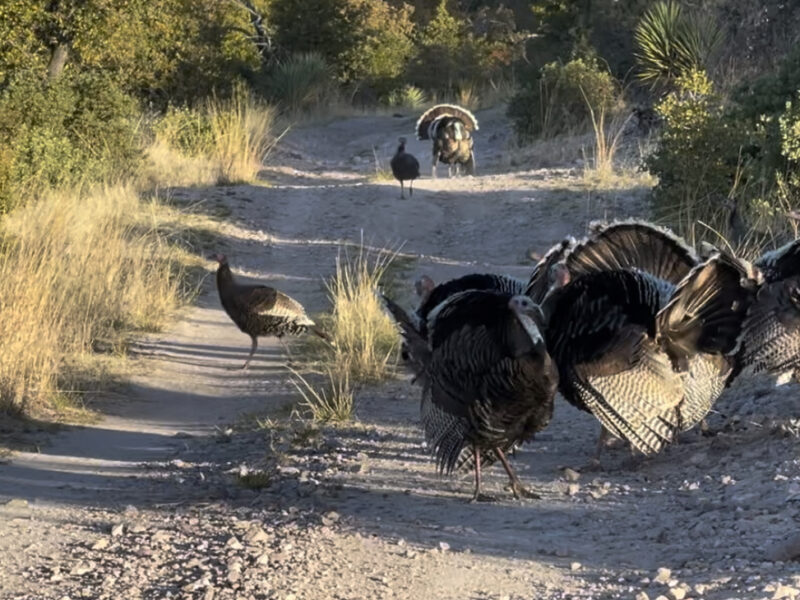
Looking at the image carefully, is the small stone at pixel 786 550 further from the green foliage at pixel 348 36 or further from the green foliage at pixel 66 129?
the green foliage at pixel 348 36

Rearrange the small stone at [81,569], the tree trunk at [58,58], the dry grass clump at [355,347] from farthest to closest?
the tree trunk at [58,58]
the dry grass clump at [355,347]
the small stone at [81,569]

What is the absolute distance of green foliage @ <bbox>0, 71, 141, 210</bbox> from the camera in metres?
14.1

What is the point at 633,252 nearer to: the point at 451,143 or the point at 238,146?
the point at 451,143

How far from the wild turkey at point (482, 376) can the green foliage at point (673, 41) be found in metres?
14.9

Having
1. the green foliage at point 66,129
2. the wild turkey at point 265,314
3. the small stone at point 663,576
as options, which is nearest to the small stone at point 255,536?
the small stone at point 663,576

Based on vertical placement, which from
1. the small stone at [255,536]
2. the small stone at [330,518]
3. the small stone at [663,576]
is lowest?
the small stone at [255,536]

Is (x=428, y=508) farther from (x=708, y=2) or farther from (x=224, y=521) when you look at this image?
(x=708, y=2)

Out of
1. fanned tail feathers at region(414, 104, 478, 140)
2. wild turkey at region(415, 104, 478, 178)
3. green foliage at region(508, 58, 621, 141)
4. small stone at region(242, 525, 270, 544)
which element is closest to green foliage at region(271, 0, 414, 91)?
green foliage at region(508, 58, 621, 141)

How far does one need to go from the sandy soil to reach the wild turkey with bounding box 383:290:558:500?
0.35 metres

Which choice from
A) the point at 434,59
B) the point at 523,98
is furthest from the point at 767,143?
the point at 434,59

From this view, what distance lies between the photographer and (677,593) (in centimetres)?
453

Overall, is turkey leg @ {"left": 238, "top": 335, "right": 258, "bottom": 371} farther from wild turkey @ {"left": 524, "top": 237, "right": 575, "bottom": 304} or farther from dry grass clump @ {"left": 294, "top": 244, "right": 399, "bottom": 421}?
wild turkey @ {"left": 524, "top": 237, "right": 575, "bottom": 304}

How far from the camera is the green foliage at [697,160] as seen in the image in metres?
12.6

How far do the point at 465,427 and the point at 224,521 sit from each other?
3.98ft
